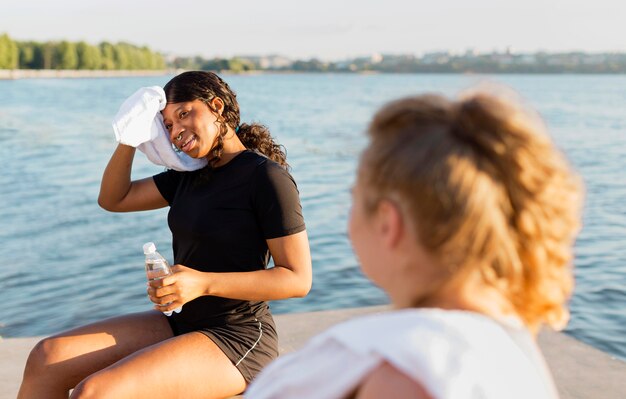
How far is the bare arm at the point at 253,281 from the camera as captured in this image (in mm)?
2471

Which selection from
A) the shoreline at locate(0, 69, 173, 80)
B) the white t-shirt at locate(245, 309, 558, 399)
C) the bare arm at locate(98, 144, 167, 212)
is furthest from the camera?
the shoreline at locate(0, 69, 173, 80)

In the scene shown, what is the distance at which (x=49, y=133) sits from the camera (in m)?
23.4

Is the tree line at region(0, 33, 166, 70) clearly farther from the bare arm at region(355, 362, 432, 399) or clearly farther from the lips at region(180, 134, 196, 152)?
the bare arm at region(355, 362, 432, 399)

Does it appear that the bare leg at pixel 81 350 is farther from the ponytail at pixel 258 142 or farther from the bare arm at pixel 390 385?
the bare arm at pixel 390 385

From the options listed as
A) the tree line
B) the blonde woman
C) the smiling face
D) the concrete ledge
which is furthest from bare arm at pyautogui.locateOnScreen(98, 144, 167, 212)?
the tree line

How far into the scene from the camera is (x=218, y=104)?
2885 mm

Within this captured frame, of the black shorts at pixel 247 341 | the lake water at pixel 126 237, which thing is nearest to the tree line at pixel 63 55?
the lake water at pixel 126 237

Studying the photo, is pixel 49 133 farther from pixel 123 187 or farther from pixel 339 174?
pixel 123 187

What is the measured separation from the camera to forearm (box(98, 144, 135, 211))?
3.10 metres

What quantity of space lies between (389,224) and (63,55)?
98.6 m

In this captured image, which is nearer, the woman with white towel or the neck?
the neck

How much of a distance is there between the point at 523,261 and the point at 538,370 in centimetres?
18

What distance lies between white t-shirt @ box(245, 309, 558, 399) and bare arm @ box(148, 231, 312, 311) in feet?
4.07

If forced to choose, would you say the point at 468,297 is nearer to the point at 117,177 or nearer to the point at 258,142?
the point at 258,142
